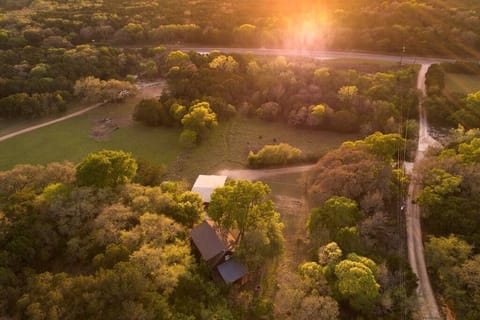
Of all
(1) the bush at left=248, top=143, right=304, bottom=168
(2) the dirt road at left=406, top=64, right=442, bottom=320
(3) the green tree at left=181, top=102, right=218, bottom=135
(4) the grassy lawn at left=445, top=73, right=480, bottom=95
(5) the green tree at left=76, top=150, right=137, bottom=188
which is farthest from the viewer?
(4) the grassy lawn at left=445, top=73, right=480, bottom=95

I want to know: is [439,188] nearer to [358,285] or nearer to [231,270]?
[358,285]

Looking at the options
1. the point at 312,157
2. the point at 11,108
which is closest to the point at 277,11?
the point at 312,157

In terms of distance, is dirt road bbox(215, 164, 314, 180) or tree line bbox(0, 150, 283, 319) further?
dirt road bbox(215, 164, 314, 180)

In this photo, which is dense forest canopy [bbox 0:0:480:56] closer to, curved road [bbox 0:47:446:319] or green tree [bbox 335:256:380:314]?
curved road [bbox 0:47:446:319]

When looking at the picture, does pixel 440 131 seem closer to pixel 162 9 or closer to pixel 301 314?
pixel 301 314

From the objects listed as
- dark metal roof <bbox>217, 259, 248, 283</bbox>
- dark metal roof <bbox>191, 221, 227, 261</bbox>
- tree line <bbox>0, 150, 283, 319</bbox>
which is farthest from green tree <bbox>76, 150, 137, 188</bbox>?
dark metal roof <bbox>217, 259, 248, 283</bbox>

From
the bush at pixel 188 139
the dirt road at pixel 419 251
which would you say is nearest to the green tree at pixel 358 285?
the dirt road at pixel 419 251
